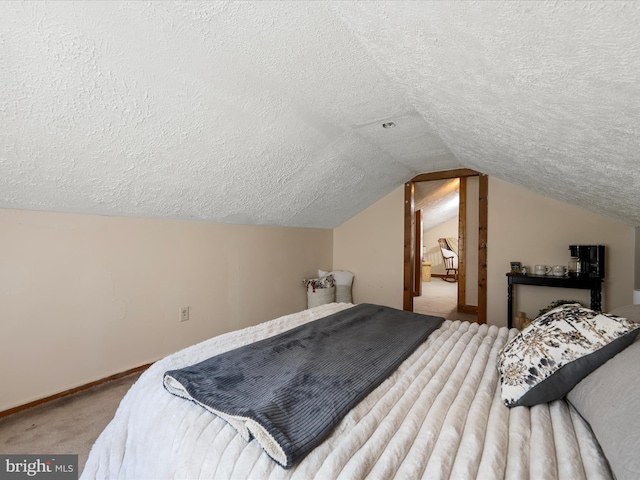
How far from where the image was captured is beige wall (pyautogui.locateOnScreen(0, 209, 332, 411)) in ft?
6.28

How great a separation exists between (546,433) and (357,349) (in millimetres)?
750

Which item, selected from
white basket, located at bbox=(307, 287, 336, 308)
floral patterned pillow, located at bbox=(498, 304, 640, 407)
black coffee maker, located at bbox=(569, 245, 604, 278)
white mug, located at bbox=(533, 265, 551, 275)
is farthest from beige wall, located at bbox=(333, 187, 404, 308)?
floral patterned pillow, located at bbox=(498, 304, 640, 407)

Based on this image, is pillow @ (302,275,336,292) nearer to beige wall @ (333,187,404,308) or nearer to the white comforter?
beige wall @ (333,187,404,308)

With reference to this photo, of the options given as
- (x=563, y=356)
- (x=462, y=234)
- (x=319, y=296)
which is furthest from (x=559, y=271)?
(x=563, y=356)

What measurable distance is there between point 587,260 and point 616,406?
3.01 m

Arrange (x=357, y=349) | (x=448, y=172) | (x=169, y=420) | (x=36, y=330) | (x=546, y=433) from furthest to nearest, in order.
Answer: (x=448, y=172), (x=36, y=330), (x=357, y=349), (x=169, y=420), (x=546, y=433)

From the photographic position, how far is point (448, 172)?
390cm

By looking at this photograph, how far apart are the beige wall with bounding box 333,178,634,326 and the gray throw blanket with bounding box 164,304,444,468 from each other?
234 cm

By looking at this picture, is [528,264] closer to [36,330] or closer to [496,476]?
[496,476]

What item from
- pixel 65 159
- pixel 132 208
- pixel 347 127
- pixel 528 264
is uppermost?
pixel 347 127

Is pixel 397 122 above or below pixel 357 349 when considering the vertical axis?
above

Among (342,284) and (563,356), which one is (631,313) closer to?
(563,356)

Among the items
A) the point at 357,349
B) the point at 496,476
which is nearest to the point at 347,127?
the point at 357,349

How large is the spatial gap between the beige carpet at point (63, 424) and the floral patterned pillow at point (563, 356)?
1.88 metres
